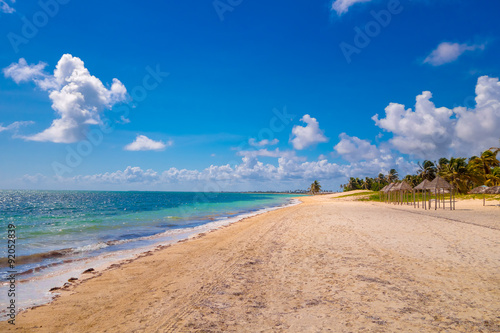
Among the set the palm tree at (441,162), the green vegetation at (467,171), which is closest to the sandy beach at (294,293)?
the green vegetation at (467,171)

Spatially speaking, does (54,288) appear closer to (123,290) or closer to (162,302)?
(123,290)

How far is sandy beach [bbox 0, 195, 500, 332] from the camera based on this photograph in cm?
477

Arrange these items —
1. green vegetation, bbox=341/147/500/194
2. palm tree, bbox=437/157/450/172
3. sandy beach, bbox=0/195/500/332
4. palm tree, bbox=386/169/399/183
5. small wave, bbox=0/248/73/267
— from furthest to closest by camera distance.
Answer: palm tree, bbox=386/169/399/183 → palm tree, bbox=437/157/450/172 → green vegetation, bbox=341/147/500/194 → small wave, bbox=0/248/73/267 → sandy beach, bbox=0/195/500/332

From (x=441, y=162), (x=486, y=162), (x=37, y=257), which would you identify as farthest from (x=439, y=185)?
(x=441, y=162)

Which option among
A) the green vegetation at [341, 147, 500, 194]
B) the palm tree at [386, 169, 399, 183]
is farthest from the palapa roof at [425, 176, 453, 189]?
the palm tree at [386, 169, 399, 183]

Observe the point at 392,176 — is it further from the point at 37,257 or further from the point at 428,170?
the point at 37,257

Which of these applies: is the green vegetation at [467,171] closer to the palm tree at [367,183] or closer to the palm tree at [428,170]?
the palm tree at [428,170]

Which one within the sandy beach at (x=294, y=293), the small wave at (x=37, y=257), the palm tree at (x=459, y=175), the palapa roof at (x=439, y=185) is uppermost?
the palm tree at (x=459, y=175)

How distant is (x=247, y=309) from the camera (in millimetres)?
5352

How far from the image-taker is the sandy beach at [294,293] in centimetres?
477

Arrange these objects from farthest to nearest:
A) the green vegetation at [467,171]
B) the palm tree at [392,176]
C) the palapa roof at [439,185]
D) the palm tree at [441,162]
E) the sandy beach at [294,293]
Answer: the palm tree at [392,176] → the palm tree at [441,162] → the green vegetation at [467,171] → the palapa roof at [439,185] → the sandy beach at [294,293]

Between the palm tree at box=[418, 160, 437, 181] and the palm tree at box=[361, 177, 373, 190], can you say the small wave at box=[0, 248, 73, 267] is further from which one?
the palm tree at box=[361, 177, 373, 190]

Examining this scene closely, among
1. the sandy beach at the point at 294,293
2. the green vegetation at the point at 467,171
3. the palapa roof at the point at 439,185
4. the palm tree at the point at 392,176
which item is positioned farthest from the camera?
the palm tree at the point at 392,176

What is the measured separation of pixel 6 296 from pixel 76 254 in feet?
18.6
